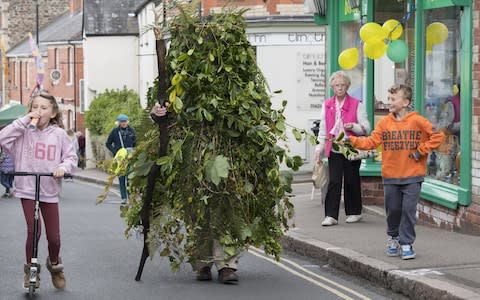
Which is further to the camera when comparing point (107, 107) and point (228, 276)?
point (107, 107)

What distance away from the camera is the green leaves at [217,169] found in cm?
865

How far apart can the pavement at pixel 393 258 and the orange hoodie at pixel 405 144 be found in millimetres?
816

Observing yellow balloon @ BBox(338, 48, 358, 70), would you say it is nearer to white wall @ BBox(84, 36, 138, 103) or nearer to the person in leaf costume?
the person in leaf costume

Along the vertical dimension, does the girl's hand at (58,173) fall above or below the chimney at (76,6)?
below

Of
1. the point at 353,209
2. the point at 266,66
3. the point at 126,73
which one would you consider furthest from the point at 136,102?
the point at 353,209

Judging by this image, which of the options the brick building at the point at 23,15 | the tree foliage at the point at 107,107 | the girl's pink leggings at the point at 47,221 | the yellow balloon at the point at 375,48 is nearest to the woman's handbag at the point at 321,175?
the yellow balloon at the point at 375,48

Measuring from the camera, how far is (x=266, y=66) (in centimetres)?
2762

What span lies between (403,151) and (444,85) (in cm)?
295

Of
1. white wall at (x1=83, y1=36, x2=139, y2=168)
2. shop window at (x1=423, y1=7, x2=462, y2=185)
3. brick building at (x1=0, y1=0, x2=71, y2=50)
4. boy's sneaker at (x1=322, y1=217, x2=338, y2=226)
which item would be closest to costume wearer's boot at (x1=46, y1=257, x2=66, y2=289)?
boy's sneaker at (x1=322, y1=217, x2=338, y2=226)

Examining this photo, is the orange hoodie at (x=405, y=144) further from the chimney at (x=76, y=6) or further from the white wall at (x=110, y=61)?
the chimney at (x=76, y=6)

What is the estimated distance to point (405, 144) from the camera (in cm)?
971


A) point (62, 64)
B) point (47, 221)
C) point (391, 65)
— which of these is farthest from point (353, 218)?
point (62, 64)

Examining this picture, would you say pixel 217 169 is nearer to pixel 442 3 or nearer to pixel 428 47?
pixel 442 3

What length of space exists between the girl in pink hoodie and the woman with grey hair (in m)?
4.20
